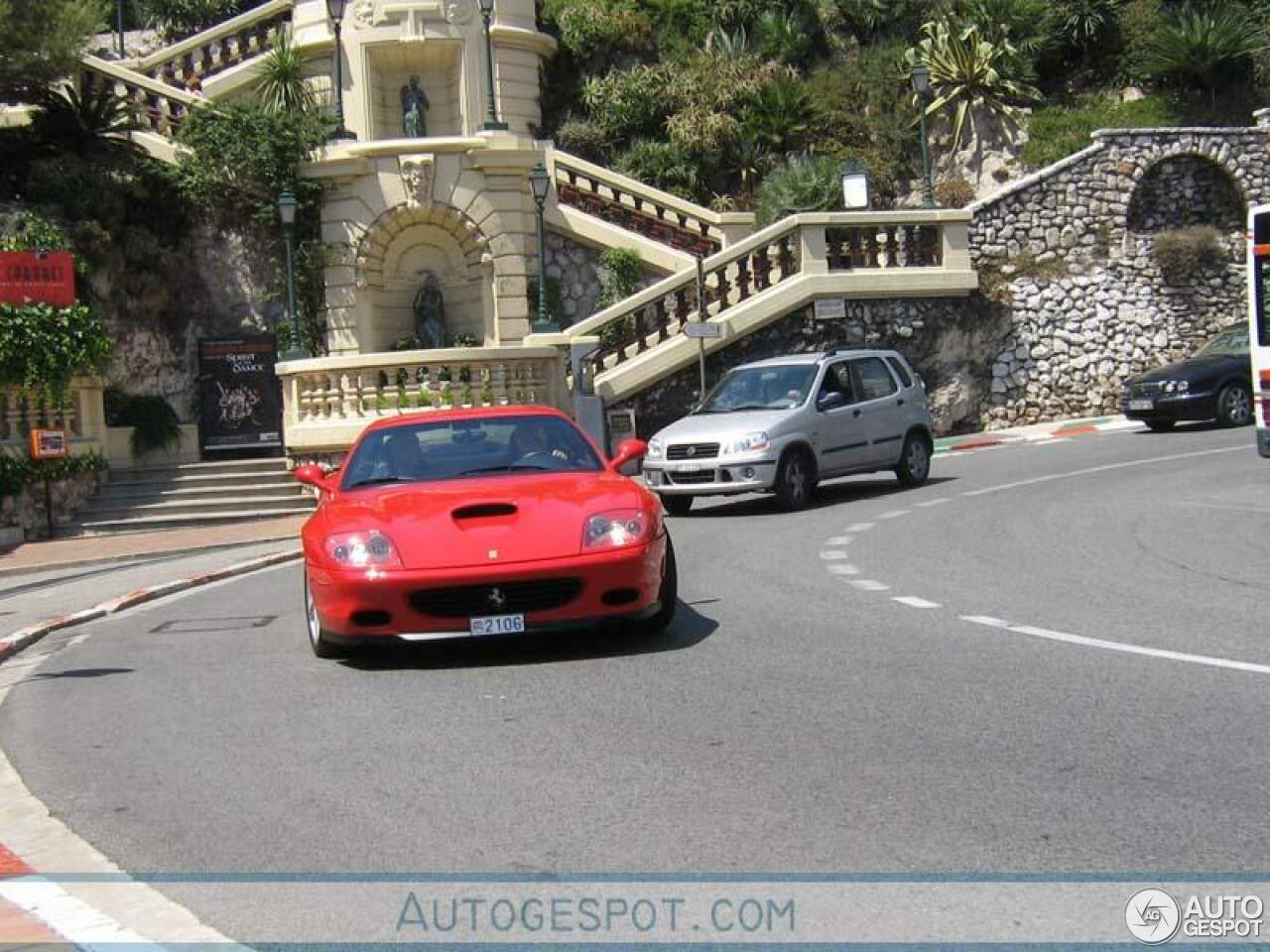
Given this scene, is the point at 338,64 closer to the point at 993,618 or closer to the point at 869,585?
the point at 869,585

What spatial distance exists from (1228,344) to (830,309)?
651 centimetres

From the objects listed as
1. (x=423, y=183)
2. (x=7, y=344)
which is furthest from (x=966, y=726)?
(x=423, y=183)

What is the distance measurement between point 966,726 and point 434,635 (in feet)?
10.6

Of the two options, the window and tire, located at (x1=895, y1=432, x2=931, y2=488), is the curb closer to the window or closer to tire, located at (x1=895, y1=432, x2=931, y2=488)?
the window

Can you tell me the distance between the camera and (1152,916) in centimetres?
463

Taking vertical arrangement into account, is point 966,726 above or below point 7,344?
below

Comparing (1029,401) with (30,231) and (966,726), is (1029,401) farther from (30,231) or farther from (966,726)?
(966,726)

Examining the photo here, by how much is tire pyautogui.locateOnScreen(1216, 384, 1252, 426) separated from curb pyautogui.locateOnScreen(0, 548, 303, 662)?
15.5m

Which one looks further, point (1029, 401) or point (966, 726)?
point (1029, 401)

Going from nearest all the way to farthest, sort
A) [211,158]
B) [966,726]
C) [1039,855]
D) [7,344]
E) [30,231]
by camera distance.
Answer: [1039,855]
[966,726]
[7,344]
[30,231]
[211,158]

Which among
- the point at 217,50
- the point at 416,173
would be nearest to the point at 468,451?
the point at 416,173

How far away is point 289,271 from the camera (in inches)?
1141

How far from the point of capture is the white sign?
2873cm

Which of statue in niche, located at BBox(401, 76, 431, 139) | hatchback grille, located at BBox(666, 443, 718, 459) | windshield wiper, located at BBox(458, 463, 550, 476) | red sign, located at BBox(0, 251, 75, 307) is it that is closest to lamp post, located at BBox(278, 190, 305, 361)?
red sign, located at BBox(0, 251, 75, 307)
